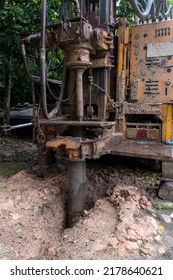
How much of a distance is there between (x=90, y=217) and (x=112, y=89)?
2.01 m

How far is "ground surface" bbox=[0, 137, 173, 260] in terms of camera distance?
7.73 feet

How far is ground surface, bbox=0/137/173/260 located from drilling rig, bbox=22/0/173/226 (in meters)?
0.33

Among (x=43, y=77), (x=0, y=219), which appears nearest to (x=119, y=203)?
(x=0, y=219)

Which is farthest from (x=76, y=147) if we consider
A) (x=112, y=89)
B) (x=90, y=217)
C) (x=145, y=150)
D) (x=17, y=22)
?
(x=17, y=22)

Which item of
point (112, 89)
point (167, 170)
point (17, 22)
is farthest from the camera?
point (17, 22)

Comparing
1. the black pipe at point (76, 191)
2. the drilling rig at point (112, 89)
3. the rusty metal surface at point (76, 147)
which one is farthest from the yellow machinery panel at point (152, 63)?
the black pipe at point (76, 191)

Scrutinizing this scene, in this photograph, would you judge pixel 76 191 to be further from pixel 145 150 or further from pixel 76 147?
pixel 145 150

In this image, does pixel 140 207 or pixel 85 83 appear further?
pixel 85 83

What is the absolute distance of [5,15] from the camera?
517cm

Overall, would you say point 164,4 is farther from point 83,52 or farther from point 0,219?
point 0,219

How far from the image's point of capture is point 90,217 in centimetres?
291

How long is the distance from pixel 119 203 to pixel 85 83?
1744 millimetres

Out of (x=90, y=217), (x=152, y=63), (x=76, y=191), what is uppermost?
(x=152, y=63)

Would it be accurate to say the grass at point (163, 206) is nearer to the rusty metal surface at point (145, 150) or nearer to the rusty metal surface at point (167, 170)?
the rusty metal surface at point (167, 170)
